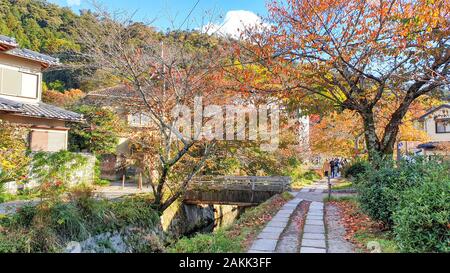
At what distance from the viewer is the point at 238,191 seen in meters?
12.5

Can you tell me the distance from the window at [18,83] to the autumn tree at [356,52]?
33.1ft

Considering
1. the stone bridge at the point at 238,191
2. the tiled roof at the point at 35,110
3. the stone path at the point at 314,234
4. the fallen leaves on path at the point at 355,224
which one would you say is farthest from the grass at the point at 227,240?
the tiled roof at the point at 35,110

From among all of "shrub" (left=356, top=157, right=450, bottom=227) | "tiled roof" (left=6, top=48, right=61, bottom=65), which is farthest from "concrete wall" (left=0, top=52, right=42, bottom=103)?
"shrub" (left=356, top=157, right=450, bottom=227)

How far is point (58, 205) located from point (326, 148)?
48.2 ft

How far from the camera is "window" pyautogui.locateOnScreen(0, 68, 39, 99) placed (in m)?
12.1

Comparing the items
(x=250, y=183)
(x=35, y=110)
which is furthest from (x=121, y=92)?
(x=250, y=183)

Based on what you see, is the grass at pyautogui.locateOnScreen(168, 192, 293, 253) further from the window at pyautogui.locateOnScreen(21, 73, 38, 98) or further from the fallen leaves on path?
the window at pyautogui.locateOnScreen(21, 73, 38, 98)

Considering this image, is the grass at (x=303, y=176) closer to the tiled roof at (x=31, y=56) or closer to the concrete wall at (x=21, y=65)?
the tiled roof at (x=31, y=56)

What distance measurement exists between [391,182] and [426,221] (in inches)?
58.5

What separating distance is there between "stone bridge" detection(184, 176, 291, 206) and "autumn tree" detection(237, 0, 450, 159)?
503 cm

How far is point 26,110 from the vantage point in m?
11.7

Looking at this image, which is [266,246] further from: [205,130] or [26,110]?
[26,110]
